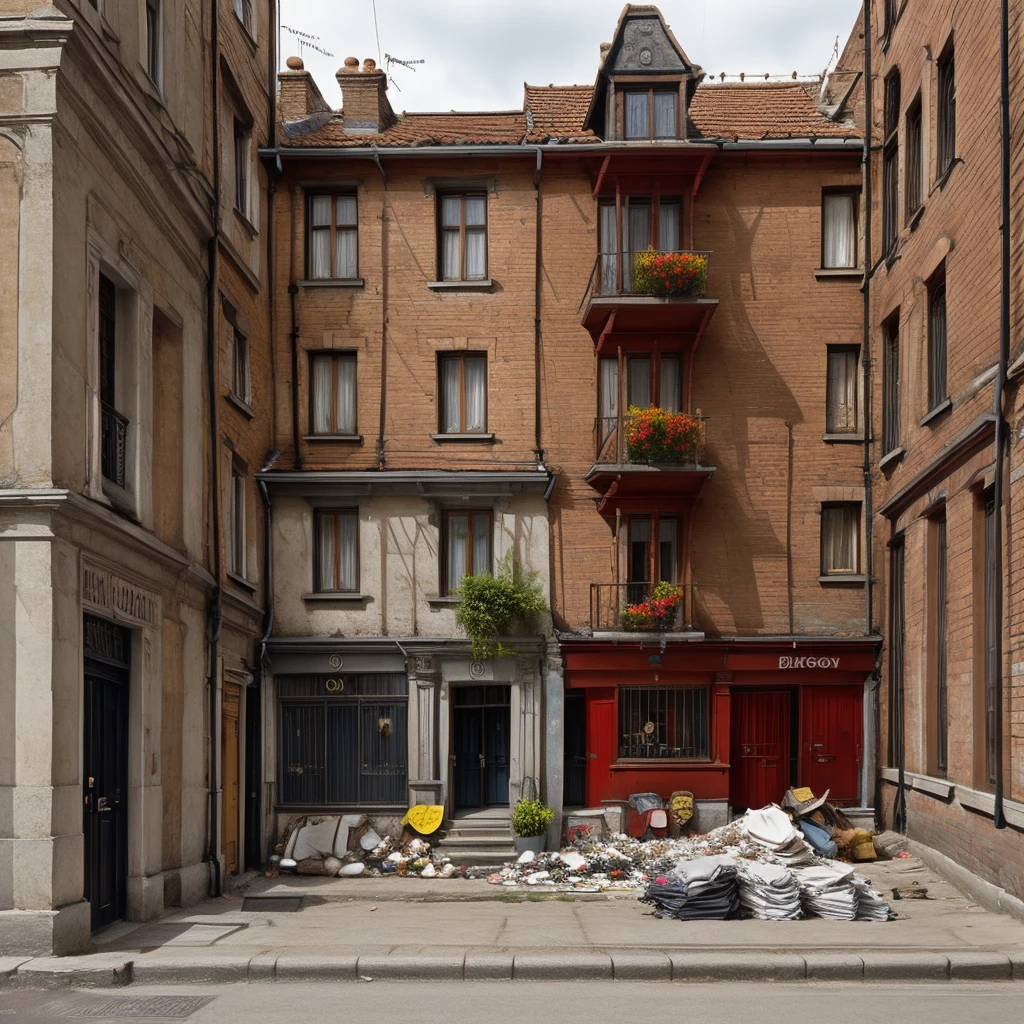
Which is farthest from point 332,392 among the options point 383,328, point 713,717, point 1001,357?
point 1001,357

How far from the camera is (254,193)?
72.3 feet

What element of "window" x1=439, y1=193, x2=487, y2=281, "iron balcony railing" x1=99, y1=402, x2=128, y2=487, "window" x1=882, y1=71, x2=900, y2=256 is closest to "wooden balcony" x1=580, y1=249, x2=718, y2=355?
"window" x1=439, y1=193, x2=487, y2=281

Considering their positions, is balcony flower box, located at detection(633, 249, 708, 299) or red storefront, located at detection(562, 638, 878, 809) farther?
red storefront, located at detection(562, 638, 878, 809)

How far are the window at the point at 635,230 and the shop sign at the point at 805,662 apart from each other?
6.94 metres

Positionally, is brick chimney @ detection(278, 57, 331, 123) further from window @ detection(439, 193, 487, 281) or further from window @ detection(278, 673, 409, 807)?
window @ detection(278, 673, 409, 807)

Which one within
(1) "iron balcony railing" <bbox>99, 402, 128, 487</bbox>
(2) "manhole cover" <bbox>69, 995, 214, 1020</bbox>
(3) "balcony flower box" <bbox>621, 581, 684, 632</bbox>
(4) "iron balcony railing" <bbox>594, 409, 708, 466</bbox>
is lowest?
(2) "manhole cover" <bbox>69, 995, 214, 1020</bbox>

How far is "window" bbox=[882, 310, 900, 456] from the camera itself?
71.7 ft

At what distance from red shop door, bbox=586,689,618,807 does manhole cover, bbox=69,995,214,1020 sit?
11.9 metres

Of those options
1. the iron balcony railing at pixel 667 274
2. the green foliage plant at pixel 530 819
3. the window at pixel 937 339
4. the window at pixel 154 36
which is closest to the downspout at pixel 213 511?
the window at pixel 154 36

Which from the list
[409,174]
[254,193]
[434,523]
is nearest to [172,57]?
[254,193]

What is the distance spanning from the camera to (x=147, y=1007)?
10.8 m

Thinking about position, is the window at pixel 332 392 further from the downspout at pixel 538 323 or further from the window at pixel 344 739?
the window at pixel 344 739

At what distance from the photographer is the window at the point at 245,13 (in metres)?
21.4

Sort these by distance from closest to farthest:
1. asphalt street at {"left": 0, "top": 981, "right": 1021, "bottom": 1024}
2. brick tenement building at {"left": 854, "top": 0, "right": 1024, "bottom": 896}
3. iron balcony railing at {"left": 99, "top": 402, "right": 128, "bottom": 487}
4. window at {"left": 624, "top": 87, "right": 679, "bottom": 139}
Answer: asphalt street at {"left": 0, "top": 981, "right": 1021, "bottom": 1024}, iron balcony railing at {"left": 99, "top": 402, "right": 128, "bottom": 487}, brick tenement building at {"left": 854, "top": 0, "right": 1024, "bottom": 896}, window at {"left": 624, "top": 87, "right": 679, "bottom": 139}
